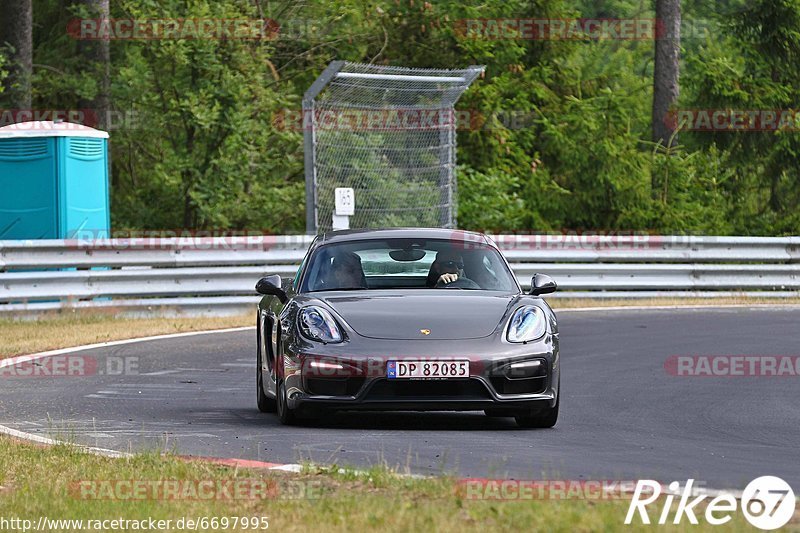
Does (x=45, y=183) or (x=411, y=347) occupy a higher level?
(x=45, y=183)

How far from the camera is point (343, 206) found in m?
20.0

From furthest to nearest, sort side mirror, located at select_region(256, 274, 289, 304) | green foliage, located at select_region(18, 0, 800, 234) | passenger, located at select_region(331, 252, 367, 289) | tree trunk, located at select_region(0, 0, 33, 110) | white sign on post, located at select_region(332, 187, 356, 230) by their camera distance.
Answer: tree trunk, located at select_region(0, 0, 33, 110) < green foliage, located at select_region(18, 0, 800, 234) < white sign on post, located at select_region(332, 187, 356, 230) < passenger, located at select_region(331, 252, 367, 289) < side mirror, located at select_region(256, 274, 289, 304)

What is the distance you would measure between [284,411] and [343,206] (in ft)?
34.9

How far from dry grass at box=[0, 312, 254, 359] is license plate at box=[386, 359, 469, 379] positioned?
664cm

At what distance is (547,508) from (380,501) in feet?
2.35

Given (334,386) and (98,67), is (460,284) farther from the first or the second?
(98,67)

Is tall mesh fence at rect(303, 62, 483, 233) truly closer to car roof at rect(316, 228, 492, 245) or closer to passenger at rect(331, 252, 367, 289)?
car roof at rect(316, 228, 492, 245)

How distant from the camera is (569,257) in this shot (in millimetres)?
21594

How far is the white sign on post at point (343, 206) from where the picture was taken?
784 inches

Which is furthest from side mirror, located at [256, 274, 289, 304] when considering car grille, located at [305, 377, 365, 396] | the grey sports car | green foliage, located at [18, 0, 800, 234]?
green foliage, located at [18, 0, 800, 234]

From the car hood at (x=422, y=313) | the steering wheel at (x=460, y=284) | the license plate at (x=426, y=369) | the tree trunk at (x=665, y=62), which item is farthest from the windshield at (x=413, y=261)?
the tree trunk at (x=665, y=62)

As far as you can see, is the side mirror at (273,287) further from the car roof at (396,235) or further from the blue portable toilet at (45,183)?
the blue portable toilet at (45,183)

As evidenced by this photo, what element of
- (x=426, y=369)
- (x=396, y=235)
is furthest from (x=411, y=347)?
(x=396, y=235)

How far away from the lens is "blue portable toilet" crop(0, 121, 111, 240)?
20031mm
